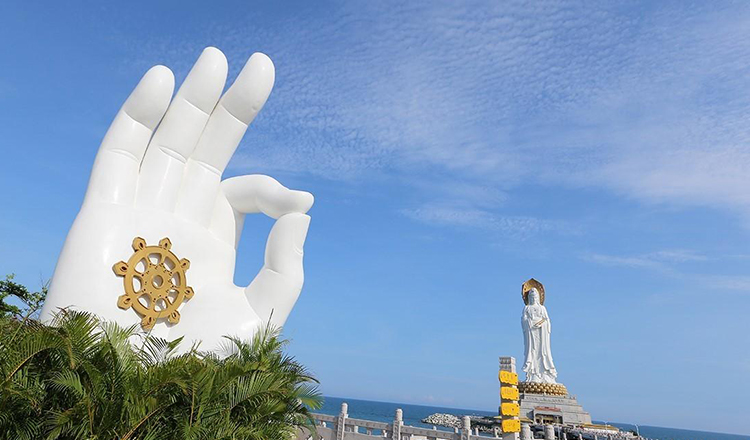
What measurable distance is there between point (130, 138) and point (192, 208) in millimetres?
1282

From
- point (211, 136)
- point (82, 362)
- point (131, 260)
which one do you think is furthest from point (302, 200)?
point (82, 362)

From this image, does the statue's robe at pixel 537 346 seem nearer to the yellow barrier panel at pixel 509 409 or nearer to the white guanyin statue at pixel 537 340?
the white guanyin statue at pixel 537 340

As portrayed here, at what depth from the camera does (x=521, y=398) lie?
2397cm

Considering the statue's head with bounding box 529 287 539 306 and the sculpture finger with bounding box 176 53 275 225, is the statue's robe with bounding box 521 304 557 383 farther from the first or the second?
the sculpture finger with bounding box 176 53 275 225

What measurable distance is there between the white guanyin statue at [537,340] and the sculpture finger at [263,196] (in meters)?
20.3

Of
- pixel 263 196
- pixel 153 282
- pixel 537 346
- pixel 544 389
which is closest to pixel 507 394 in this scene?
pixel 263 196

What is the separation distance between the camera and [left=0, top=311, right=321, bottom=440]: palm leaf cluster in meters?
4.65

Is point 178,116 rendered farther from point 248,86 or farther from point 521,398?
point 521,398

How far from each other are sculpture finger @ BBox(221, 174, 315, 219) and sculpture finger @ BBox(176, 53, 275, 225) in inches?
11.3

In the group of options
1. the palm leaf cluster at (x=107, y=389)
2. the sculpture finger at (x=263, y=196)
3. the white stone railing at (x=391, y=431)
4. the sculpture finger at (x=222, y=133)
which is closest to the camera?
the palm leaf cluster at (x=107, y=389)

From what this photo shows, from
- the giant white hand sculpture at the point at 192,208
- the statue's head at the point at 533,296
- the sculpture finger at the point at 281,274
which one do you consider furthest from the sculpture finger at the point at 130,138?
the statue's head at the point at 533,296

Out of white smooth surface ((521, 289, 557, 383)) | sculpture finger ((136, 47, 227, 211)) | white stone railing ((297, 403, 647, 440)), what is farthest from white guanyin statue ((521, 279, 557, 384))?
sculpture finger ((136, 47, 227, 211))

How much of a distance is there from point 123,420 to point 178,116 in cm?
467

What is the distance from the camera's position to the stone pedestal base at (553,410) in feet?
73.6
